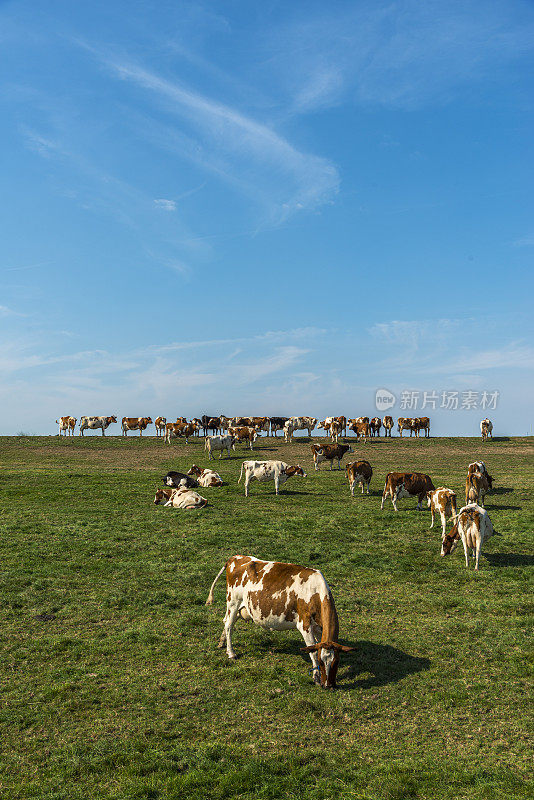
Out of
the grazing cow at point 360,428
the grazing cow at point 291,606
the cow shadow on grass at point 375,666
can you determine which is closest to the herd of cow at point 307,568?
the grazing cow at point 291,606

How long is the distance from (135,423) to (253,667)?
5376cm

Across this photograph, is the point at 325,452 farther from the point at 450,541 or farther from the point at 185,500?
the point at 450,541

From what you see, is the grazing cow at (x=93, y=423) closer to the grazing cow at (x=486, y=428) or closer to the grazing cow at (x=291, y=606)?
the grazing cow at (x=486, y=428)

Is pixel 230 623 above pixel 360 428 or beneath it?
beneath

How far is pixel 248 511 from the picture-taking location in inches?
959

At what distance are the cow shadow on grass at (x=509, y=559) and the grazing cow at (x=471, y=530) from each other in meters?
0.70

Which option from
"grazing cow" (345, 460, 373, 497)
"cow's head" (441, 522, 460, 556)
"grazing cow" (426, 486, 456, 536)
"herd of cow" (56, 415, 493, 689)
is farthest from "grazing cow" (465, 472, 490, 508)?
"cow's head" (441, 522, 460, 556)

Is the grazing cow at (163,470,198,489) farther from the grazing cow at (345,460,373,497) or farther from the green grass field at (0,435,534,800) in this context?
the grazing cow at (345,460,373,497)

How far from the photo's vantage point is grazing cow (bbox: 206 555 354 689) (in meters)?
9.62

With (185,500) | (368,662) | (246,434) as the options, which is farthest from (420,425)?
(368,662)

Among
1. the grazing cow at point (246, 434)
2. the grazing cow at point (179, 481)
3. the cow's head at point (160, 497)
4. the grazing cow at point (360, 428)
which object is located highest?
the grazing cow at point (360, 428)

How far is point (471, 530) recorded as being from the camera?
663 inches

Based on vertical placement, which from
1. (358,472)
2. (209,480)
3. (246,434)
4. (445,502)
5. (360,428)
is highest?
(360,428)

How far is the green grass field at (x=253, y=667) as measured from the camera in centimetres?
750
